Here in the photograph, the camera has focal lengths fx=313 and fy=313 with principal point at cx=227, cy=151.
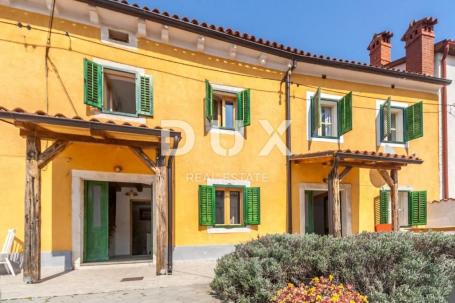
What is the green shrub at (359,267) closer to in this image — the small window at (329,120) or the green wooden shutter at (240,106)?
the green wooden shutter at (240,106)

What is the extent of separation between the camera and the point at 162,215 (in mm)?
6832

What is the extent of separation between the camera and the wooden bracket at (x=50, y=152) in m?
6.15

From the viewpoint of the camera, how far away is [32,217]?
5.94 metres

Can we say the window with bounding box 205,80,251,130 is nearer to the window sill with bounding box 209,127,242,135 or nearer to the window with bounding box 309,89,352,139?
the window sill with bounding box 209,127,242,135

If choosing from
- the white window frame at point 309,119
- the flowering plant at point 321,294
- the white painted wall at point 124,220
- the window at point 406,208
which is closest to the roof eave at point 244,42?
the white window frame at point 309,119

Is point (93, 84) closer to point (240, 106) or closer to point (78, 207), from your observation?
point (78, 207)

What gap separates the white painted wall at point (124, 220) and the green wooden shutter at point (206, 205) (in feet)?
12.2

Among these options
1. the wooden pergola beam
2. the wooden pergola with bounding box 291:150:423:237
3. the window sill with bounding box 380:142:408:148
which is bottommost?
the wooden pergola with bounding box 291:150:423:237

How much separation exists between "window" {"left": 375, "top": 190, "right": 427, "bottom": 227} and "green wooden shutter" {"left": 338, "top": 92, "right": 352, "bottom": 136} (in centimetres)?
254

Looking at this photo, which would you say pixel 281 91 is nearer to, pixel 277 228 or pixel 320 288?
pixel 277 228

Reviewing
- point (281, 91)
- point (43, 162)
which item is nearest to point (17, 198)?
point (43, 162)

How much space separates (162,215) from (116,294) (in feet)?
6.40

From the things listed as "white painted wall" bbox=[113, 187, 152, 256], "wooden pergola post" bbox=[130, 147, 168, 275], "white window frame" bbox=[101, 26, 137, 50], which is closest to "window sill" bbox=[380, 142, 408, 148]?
"wooden pergola post" bbox=[130, 147, 168, 275]

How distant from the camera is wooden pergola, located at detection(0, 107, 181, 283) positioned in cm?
584
